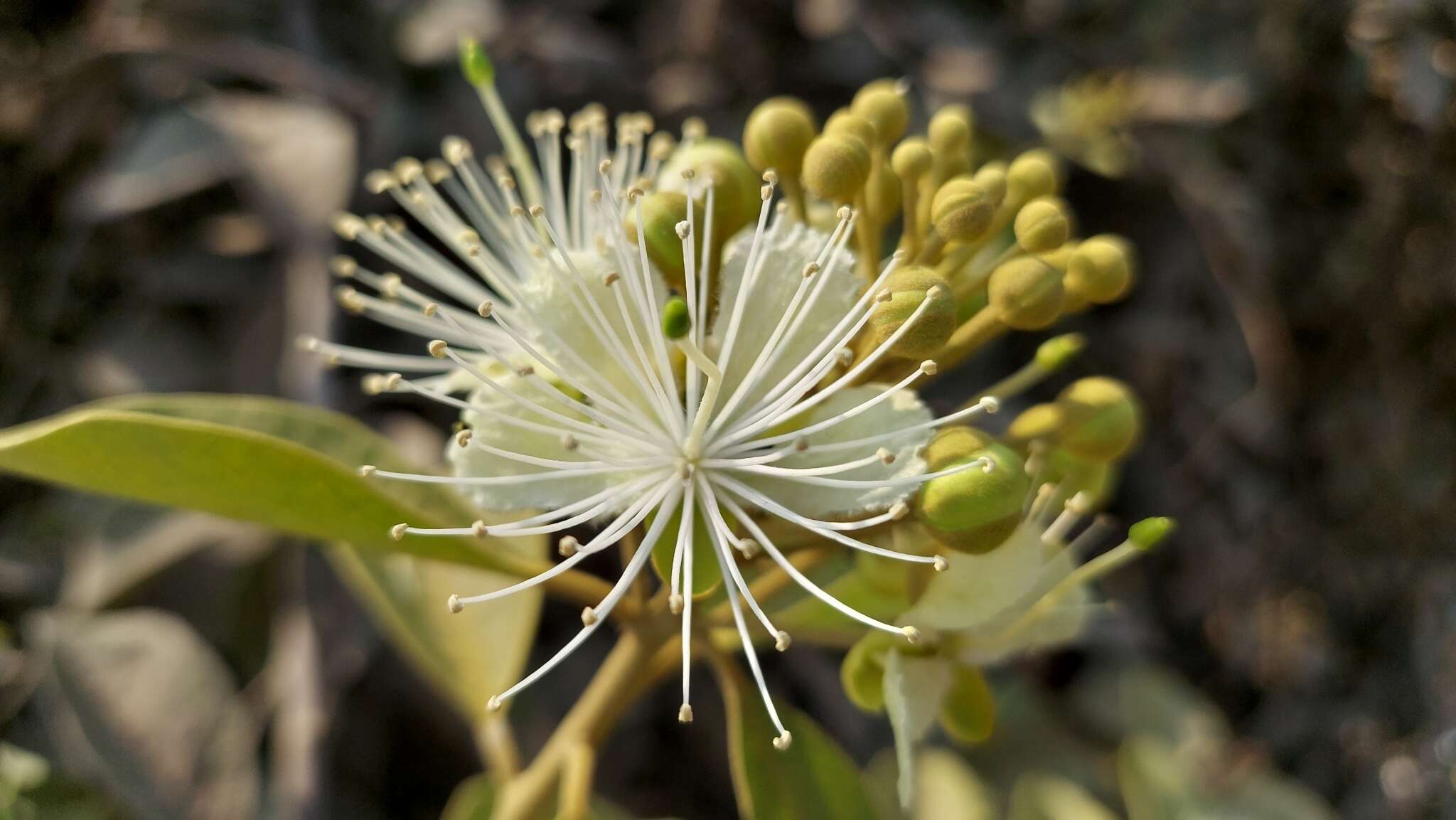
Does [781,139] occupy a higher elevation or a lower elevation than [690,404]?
higher

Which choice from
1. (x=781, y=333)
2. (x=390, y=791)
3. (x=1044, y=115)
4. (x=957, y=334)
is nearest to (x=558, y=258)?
(x=781, y=333)

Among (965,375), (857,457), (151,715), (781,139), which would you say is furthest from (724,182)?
(151,715)

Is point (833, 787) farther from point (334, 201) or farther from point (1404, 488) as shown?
point (1404, 488)

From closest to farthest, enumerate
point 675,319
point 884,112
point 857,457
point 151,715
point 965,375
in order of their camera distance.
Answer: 1. point 675,319
2. point 857,457
3. point 884,112
4. point 151,715
5. point 965,375

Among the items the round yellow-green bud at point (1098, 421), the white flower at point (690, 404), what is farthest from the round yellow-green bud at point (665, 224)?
the round yellow-green bud at point (1098, 421)

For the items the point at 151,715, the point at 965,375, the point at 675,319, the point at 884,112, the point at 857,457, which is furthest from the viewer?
the point at 965,375

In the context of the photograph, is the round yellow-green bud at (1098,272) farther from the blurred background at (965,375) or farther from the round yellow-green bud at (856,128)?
the blurred background at (965,375)

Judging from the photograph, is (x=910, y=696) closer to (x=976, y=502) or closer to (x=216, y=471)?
(x=976, y=502)
